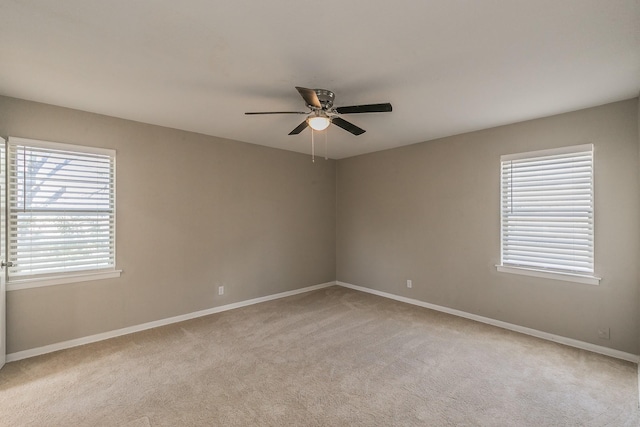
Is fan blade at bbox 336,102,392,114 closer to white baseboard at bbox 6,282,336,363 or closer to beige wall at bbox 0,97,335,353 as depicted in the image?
beige wall at bbox 0,97,335,353

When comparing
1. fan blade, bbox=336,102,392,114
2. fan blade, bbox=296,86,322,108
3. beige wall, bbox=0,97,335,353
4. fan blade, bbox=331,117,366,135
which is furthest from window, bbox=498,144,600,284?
beige wall, bbox=0,97,335,353

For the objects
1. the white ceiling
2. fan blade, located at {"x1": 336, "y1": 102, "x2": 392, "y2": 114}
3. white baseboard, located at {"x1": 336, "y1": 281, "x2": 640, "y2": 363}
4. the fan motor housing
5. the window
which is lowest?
white baseboard, located at {"x1": 336, "y1": 281, "x2": 640, "y2": 363}

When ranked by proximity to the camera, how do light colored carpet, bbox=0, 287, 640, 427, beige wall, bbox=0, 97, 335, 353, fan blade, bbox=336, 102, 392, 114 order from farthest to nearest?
beige wall, bbox=0, 97, 335, 353
fan blade, bbox=336, 102, 392, 114
light colored carpet, bbox=0, 287, 640, 427

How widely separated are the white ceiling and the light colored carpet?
257 cm

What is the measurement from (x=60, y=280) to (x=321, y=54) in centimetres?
346

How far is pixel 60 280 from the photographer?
3121mm

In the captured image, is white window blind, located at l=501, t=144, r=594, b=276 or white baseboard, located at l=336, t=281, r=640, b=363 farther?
white window blind, located at l=501, t=144, r=594, b=276

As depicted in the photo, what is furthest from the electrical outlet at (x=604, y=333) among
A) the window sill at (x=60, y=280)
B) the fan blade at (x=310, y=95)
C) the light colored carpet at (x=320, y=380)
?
the window sill at (x=60, y=280)

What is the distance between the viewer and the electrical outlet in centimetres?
301

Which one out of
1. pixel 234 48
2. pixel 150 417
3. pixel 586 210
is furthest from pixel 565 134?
pixel 150 417

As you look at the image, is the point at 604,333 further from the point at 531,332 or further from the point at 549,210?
the point at 549,210

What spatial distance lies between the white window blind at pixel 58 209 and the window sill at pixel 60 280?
5 centimetres

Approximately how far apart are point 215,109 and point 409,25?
2203mm

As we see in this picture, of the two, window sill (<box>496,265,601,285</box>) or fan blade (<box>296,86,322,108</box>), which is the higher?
fan blade (<box>296,86,322,108</box>)
